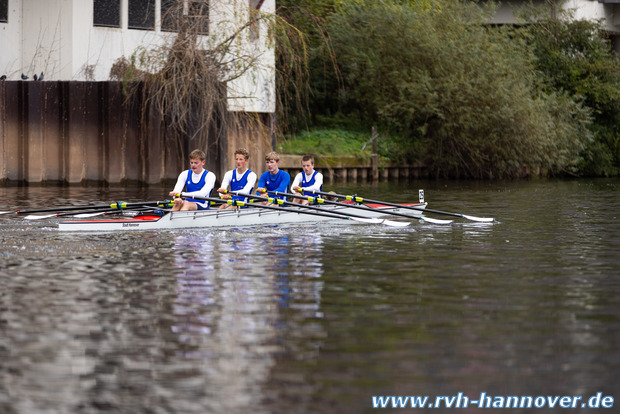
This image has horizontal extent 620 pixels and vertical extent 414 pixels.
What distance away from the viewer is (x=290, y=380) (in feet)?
21.7

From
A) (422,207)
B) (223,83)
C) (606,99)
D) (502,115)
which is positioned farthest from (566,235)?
(606,99)

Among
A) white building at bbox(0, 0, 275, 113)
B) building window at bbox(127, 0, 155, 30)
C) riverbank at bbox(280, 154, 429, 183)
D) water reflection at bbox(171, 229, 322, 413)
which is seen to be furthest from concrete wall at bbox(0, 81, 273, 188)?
water reflection at bbox(171, 229, 322, 413)

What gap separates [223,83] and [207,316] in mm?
20472

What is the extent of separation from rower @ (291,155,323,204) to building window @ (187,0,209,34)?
33.5ft

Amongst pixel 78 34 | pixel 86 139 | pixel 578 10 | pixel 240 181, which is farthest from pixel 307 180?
pixel 578 10

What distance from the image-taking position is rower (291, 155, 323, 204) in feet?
63.0

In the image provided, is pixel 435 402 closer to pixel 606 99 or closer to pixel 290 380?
pixel 290 380

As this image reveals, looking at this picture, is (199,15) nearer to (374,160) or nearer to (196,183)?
(196,183)

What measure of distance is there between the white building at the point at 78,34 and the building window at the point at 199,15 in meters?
0.29

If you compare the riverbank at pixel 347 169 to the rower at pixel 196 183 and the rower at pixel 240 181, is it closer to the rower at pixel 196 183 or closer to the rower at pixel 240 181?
the rower at pixel 240 181

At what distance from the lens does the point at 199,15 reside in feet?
93.4

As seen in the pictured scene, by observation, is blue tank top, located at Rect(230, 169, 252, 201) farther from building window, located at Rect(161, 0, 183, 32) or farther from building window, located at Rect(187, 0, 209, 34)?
building window, located at Rect(161, 0, 183, 32)

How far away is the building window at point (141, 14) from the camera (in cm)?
3109

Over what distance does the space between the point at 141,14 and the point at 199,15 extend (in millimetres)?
3594
